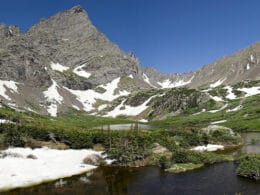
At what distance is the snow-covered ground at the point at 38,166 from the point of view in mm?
56725

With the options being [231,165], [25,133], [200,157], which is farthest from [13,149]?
[231,165]

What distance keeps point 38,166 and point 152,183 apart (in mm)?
24920

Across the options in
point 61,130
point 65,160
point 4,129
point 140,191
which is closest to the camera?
point 140,191

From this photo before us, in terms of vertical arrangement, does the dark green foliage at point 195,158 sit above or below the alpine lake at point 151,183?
above

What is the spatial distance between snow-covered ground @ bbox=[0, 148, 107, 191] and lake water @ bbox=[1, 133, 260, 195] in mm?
3358

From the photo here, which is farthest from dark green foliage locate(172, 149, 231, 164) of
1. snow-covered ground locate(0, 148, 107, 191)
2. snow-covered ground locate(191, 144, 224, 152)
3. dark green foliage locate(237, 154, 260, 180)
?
snow-covered ground locate(0, 148, 107, 191)

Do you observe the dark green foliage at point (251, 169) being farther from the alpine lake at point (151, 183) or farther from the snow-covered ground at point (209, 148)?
the snow-covered ground at point (209, 148)

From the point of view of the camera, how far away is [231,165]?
227 ft

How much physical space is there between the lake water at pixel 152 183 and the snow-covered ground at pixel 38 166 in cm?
336

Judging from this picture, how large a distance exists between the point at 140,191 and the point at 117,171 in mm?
16521

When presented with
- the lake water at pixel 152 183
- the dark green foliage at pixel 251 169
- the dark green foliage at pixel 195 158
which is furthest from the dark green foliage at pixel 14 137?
the dark green foliage at pixel 251 169

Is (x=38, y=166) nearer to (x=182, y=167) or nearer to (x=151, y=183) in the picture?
(x=151, y=183)

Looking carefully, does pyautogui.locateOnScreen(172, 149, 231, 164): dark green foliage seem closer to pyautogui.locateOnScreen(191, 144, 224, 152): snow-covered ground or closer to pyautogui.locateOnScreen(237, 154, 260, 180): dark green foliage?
pyautogui.locateOnScreen(237, 154, 260, 180): dark green foliage

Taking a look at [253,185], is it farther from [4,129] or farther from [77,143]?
[4,129]
